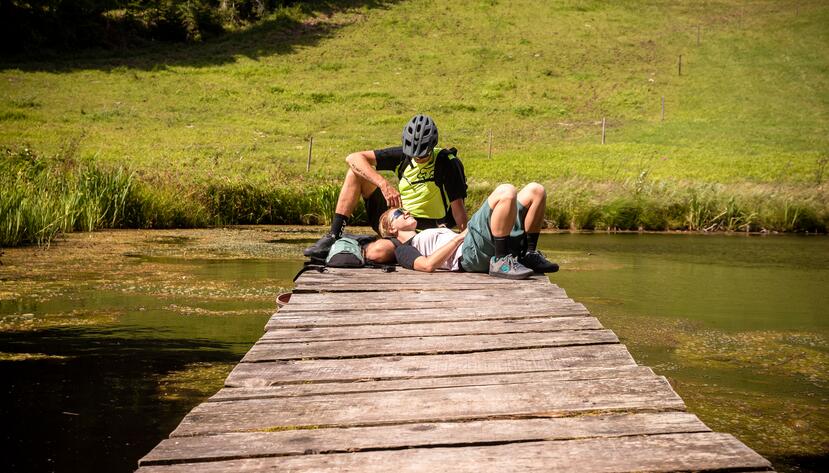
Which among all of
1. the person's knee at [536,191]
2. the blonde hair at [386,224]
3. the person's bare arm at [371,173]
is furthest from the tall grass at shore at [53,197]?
the person's knee at [536,191]

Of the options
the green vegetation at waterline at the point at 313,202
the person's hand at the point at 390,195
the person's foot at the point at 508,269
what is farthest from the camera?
the green vegetation at waterline at the point at 313,202

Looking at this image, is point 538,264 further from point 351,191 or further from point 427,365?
point 427,365

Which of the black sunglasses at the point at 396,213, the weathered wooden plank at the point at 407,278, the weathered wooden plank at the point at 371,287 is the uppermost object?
the black sunglasses at the point at 396,213

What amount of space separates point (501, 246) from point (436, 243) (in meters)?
0.57

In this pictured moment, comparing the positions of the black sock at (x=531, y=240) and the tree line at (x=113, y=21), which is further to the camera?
the tree line at (x=113, y=21)

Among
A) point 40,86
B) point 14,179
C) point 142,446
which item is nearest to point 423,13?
point 40,86

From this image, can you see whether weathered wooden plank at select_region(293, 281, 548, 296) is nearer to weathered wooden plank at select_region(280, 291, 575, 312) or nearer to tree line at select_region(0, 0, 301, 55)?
weathered wooden plank at select_region(280, 291, 575, 312)

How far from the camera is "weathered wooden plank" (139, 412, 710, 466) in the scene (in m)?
2.80

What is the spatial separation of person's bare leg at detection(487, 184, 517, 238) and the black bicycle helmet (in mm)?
717

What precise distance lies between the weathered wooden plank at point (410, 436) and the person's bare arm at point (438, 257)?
3299mm

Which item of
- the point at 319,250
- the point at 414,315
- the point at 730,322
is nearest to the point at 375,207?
the point at 319,250

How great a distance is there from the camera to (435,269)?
6500 mm

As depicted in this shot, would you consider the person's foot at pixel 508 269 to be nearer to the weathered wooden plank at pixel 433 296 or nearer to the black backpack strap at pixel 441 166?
the weathered wooden plank at pixel 433 296

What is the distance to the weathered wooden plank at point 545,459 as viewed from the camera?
2656 millimetres
